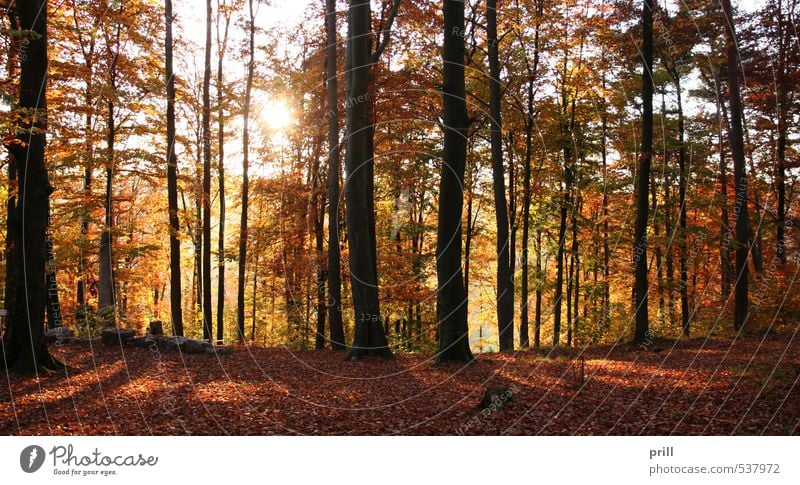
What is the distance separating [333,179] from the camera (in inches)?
696

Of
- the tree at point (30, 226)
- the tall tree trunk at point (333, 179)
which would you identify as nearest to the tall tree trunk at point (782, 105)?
the tall tree trunk at point (333, 179)

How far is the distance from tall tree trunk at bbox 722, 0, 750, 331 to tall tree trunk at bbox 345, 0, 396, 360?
1151 cm

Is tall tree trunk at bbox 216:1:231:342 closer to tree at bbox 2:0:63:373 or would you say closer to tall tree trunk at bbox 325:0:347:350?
tall tree trunk at bbox 325:0:347:350

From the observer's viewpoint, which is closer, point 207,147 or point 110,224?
point 110,224

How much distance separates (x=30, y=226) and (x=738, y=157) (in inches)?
779

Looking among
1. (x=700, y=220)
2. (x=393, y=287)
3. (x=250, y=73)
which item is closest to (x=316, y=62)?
(x=250, y=73)

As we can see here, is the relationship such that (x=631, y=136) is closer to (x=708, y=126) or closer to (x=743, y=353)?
(x=708, y=126)

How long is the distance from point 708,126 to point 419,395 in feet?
73.1

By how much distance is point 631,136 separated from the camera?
24.8 m

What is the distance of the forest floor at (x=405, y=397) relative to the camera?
25.7ft

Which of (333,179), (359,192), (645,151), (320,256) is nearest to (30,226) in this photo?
(359,192)

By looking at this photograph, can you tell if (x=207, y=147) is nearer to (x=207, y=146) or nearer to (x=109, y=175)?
(x=207, y=146)

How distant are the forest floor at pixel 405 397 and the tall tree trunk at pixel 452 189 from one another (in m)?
0.85

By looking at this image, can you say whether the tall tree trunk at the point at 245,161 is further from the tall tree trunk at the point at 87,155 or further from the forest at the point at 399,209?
the tall tree trunk at the point at 87,155
